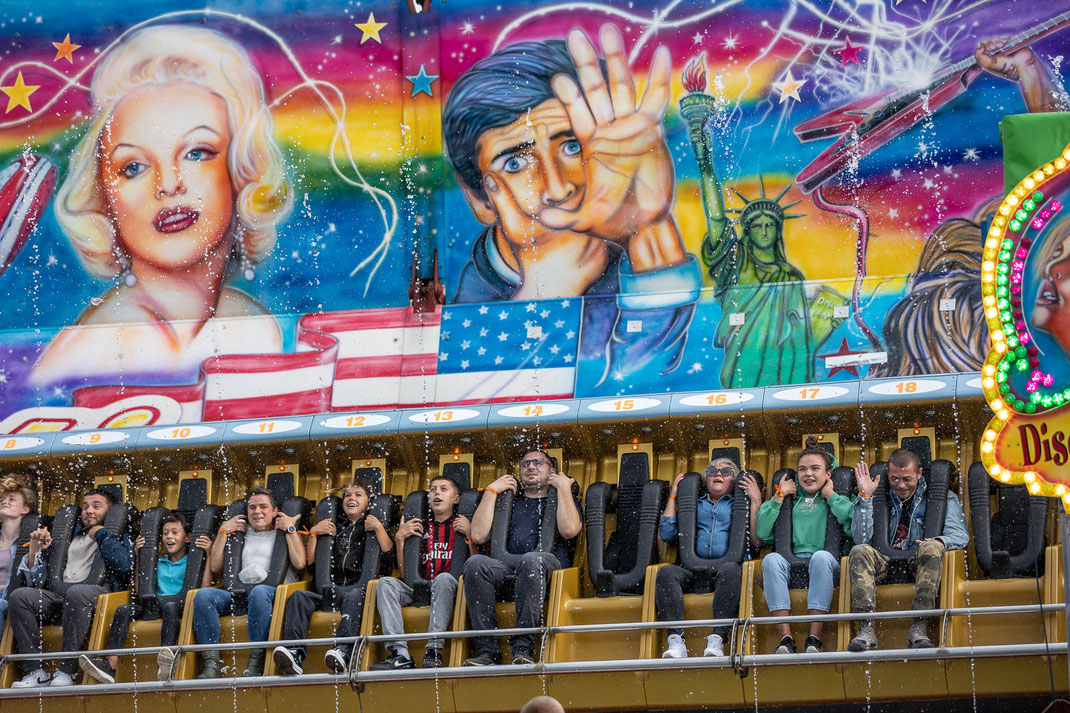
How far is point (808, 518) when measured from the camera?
8.38 metres

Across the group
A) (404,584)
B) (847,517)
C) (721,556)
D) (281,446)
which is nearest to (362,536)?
(404,584)

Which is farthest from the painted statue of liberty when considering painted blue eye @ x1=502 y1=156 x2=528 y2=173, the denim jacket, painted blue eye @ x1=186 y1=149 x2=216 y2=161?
painted blue eye @ x1=186 y1=149 x2=216 y2=161

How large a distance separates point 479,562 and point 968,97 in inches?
186

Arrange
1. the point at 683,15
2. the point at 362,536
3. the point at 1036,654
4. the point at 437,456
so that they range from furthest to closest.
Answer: the point at 683,15
the point at 437,456
the point at 362,536
the point at 1036,654

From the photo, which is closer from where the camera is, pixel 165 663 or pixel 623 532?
pixel 165 663

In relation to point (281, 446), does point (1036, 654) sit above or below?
below

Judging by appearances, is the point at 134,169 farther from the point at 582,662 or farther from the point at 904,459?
the point at 904,459

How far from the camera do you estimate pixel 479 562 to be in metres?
8.45

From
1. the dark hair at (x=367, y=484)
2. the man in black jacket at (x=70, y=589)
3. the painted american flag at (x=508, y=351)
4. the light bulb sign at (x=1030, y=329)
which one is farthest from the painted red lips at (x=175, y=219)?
the light bulb sign at (x=1030, y=329)

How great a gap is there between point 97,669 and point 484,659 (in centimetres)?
215

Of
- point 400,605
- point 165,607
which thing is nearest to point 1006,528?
point 400,605

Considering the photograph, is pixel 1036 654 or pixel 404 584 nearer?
pixel 1036 654

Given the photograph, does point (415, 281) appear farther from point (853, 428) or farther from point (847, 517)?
point (847, 517)

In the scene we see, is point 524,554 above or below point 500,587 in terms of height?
above
